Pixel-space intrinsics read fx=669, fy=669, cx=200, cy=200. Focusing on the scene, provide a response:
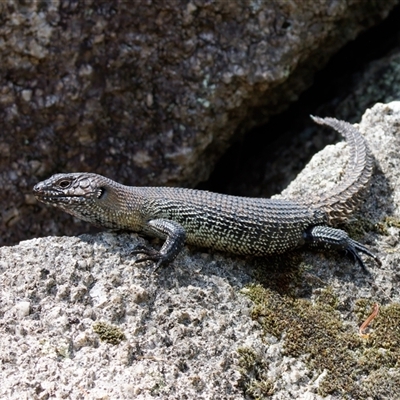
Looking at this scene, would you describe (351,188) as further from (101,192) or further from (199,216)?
(101,192)

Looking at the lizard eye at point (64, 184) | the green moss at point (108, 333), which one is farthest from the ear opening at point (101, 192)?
the green moss at point (108, 333)

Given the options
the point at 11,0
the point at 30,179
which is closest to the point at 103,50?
the point at 11,0

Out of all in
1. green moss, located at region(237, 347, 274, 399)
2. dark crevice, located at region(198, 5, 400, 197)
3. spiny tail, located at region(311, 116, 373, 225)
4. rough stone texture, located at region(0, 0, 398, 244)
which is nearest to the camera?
green moss, located at region(237, 347, 274, 399)

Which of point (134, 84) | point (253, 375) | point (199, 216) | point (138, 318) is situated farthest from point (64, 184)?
point (253, 375)

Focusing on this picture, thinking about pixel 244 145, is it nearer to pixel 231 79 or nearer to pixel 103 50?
pixel 231 79

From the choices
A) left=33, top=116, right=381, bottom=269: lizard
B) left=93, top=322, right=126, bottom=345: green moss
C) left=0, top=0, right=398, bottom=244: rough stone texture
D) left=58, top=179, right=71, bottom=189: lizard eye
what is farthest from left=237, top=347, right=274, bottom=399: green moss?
left=0, top=0, right=398, bottom=244: rough stone texture

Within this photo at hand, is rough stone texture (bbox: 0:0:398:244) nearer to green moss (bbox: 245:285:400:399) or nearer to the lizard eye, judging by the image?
the lizard eye
